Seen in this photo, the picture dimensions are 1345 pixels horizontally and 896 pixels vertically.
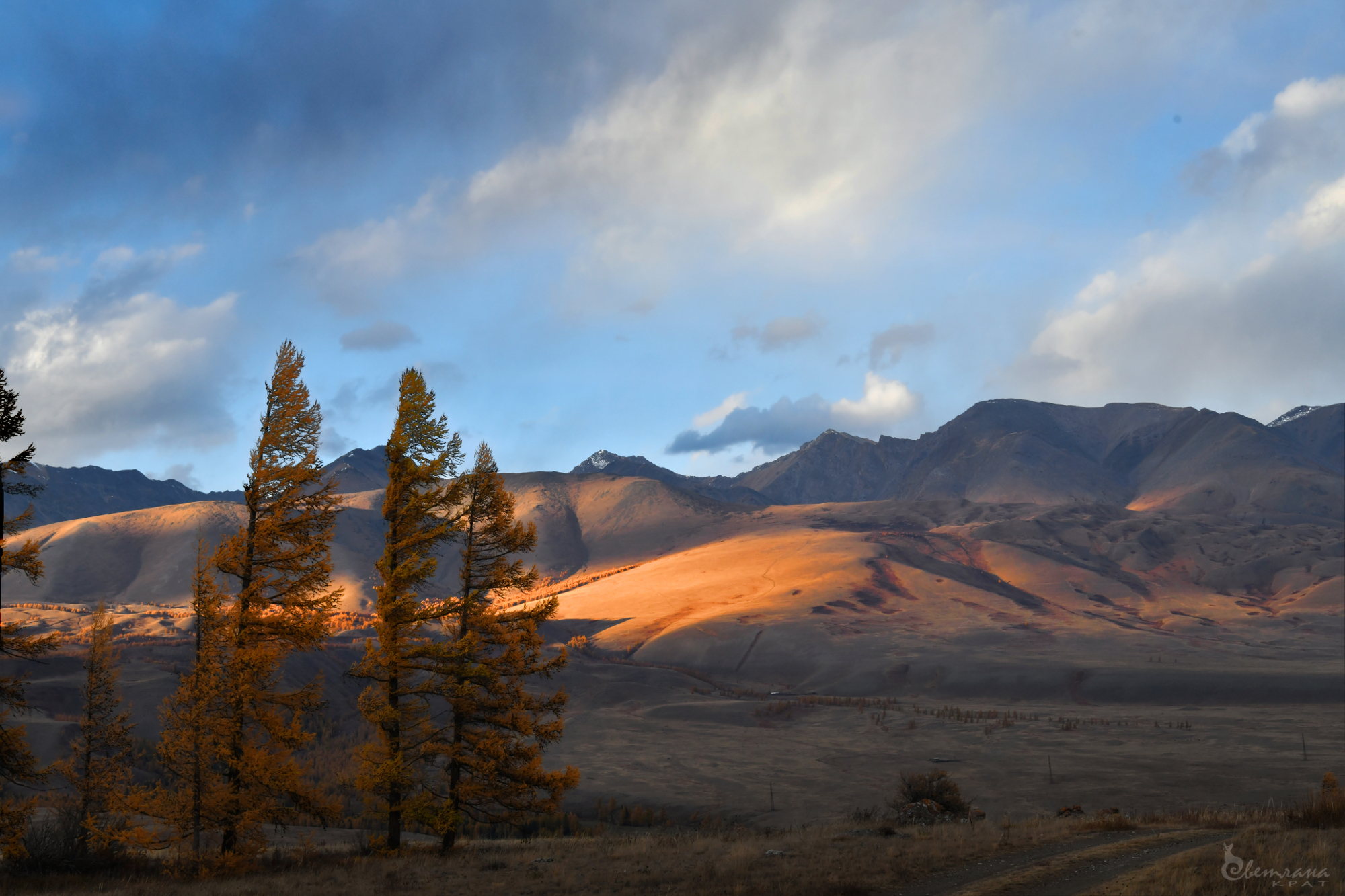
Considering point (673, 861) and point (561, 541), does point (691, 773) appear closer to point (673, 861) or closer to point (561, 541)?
point (673, 861)

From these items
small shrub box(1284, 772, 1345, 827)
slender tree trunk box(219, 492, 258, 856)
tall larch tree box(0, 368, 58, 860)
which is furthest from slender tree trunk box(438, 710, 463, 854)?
small shrub box(1284, 772, 1345, 827)

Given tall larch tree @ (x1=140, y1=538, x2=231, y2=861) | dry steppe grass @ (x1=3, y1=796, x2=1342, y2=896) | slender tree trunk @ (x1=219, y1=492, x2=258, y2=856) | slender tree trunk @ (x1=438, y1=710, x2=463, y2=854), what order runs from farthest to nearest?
slender tree trunk @ (x1=438, y1=710, x2=463, y2=854) → slender tree trunk @ (x1=219, y1=492, x2=258, y2=856) → tall larch tree @ (x1=140, y1=538, x2=231, y2=861) → dry steppe grass @ (x1=3, y1=796, x2=1342, y2=896)

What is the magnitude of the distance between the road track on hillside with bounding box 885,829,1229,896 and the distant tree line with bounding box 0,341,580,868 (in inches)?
412

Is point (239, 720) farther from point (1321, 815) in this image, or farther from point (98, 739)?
point (1321, 815)

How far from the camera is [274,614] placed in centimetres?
2125

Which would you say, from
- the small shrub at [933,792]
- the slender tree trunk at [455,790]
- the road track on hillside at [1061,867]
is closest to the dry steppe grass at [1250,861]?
the road track on hillside at [1061,867]

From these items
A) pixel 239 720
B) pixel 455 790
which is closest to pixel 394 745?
pixel 455 790

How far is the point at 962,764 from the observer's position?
1649 inches

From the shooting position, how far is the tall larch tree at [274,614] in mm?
19094

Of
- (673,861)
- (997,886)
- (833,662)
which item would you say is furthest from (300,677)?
(997,886)

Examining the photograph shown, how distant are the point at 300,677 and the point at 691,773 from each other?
128 feet

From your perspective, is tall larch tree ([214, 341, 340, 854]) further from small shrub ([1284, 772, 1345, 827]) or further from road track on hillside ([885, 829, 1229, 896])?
small shrub ([1284, 772, 1345, 827])

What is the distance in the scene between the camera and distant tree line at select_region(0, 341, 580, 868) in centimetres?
1895

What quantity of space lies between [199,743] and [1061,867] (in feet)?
63.1
